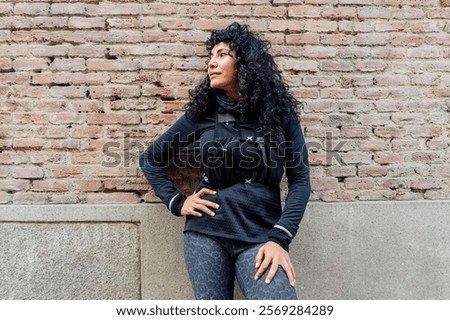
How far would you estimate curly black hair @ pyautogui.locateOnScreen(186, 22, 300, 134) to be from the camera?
254 centimetres

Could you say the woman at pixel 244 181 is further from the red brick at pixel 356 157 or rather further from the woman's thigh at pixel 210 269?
the red brick at pixel 356 157

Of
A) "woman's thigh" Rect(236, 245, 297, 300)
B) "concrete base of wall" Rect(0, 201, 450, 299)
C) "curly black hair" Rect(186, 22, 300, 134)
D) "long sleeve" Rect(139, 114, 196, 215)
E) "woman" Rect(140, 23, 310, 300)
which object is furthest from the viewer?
"concrete base of wall" Rect(0, 201, 450, 299)

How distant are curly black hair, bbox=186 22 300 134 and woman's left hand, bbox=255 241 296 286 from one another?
1.99 feet

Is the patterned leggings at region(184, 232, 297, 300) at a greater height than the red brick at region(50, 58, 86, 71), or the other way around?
the red brick at region(50, 58, 86, 71)

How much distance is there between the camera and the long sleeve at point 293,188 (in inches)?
95.3

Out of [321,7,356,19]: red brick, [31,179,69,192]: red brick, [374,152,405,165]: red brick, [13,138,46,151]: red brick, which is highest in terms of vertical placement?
[321,7,356,19]: red brick

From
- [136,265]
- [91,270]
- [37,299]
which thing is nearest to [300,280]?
[136,265]

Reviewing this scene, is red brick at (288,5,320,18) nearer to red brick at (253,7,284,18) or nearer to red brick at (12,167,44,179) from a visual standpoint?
red brick at (253,7,284,18)

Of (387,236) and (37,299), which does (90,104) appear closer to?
(37,299)

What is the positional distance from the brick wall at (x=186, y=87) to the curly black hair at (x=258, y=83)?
52cm

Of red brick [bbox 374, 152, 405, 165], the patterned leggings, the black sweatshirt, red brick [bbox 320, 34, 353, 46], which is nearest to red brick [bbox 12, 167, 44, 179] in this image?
the black sweatshirt

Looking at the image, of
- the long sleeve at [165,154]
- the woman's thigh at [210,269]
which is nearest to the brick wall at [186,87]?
the long sleeve at [165,154]

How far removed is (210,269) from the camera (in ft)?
7.97
